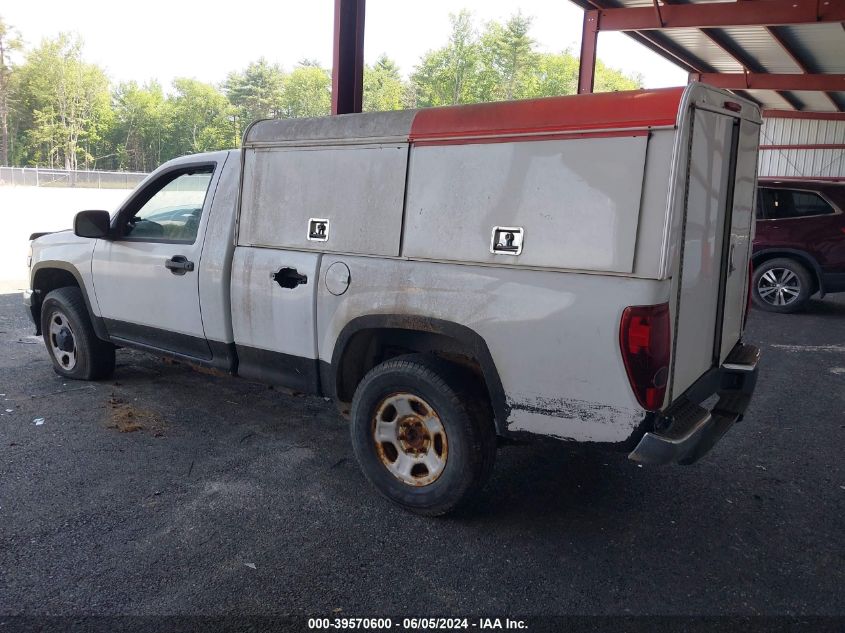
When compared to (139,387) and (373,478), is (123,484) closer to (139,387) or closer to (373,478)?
(373,478)

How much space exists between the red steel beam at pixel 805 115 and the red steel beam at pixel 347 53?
2758 centimetres

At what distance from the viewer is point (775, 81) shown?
2072 centimetres

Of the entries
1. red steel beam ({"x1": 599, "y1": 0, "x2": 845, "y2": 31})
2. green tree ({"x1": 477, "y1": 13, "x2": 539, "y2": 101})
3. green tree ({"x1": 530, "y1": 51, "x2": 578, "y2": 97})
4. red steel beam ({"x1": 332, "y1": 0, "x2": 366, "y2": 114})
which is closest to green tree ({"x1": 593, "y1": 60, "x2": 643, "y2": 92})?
green tree ({"x1": 530, "y1": 51, "x2": 578, "y2": 97})

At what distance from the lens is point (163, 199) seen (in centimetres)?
500

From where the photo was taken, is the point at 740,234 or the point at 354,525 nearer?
the point at 354,525

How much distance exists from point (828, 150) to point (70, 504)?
110 feet

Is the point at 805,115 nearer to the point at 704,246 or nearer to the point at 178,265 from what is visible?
the point at 704,246

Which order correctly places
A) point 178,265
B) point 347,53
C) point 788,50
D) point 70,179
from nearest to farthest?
point 178,265
point 347,53
point 788,50
point 70,179

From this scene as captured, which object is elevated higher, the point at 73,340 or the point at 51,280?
the point at 51,280

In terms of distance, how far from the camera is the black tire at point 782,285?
9.95 meters

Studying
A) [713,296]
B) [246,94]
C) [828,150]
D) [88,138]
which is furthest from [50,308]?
[246,94]

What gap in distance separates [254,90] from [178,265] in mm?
85644

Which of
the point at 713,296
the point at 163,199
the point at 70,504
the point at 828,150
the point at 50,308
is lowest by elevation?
the point at 70,504

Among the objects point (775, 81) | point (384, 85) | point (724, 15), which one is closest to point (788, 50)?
point (775, 81)
